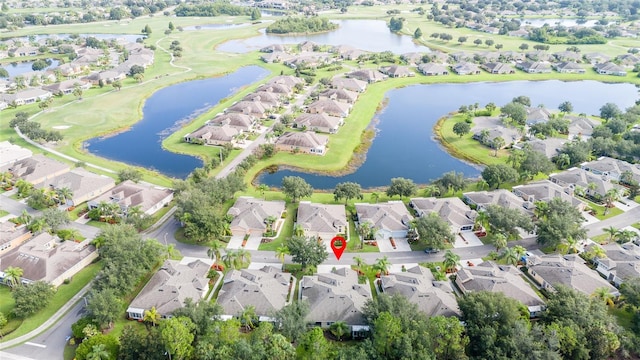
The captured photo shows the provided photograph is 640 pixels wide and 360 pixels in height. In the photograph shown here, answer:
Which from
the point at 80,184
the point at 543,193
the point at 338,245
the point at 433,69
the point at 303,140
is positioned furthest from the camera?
the point at 433,69

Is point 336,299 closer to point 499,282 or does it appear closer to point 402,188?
point 499,282

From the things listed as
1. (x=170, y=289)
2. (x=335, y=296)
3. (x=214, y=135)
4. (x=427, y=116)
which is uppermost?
(x=214, y=135)

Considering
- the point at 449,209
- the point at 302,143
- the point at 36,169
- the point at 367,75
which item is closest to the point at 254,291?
the point at 449,209

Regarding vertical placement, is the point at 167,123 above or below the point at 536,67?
below

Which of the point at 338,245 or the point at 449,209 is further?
the point at 449,209

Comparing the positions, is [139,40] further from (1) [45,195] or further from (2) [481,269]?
(2) [481,269]

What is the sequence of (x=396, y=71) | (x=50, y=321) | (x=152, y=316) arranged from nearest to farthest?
1. (x=152, y=316)
2. (x=50, y=321)
3. (x=396, y=71)

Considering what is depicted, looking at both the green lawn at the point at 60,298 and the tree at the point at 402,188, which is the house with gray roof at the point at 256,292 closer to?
the green lawn at the point at 60,298
